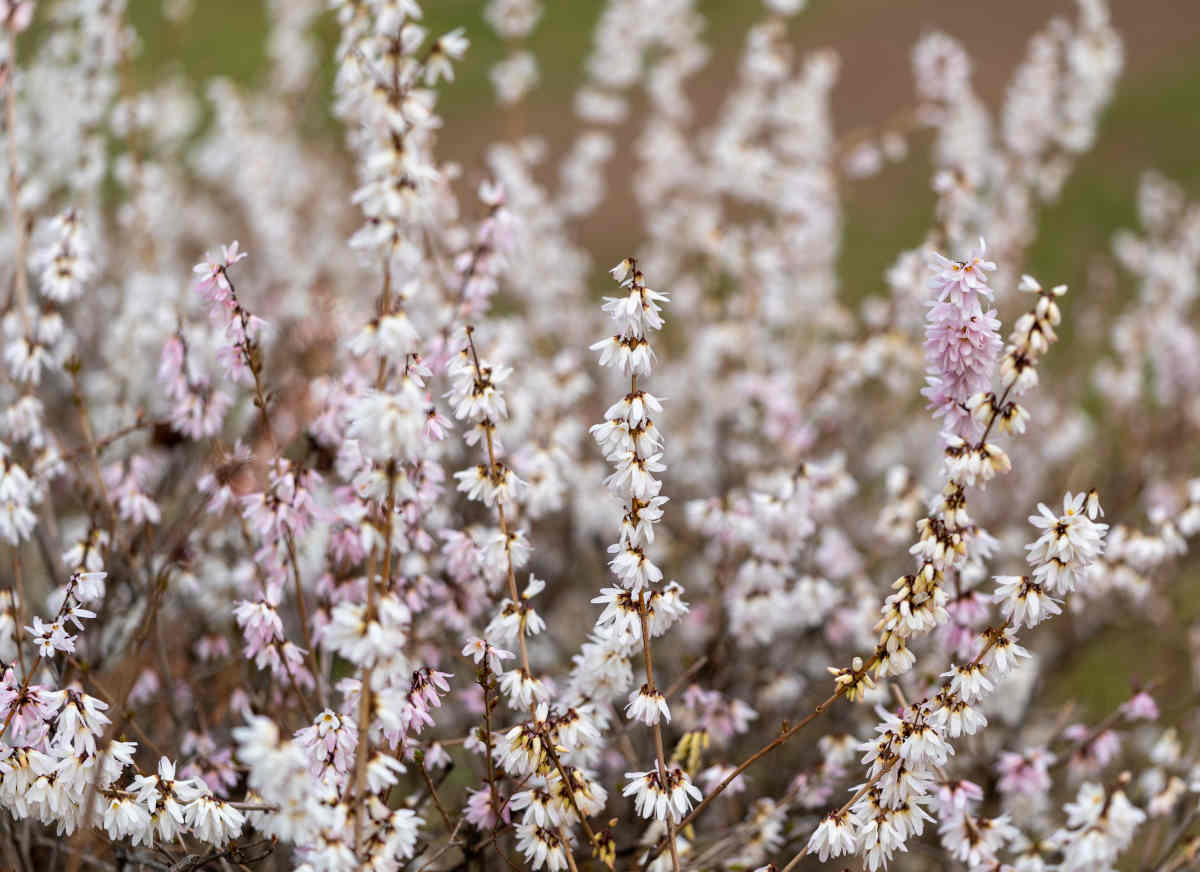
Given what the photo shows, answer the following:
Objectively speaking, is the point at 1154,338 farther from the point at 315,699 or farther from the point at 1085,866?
the point at 315,699

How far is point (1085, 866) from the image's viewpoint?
2752 mm

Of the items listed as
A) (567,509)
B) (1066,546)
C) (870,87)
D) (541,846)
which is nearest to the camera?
(1066,546)

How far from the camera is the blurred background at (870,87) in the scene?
11336 millimetres

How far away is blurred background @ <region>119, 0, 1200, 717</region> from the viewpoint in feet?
37.2

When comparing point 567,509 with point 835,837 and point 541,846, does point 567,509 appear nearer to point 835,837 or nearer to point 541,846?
point 541,846

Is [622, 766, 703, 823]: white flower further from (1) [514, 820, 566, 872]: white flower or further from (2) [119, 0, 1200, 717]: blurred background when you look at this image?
(2) [119, 0, 1200, 717]: blurred background

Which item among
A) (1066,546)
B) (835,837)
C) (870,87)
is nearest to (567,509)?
(835,837)

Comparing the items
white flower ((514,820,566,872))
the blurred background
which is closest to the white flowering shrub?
white flower ((514,820,566,872))

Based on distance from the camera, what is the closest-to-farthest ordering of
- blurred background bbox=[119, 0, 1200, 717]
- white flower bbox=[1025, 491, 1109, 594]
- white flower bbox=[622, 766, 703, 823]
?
1. white flower bbox=[1025, 491, 1109, 594]
2. white flower bbox=[622, 766, 703, 823]
3. blurred background bbox=[119, 0, 1200, 717]

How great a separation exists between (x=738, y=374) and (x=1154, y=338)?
97.3 inches

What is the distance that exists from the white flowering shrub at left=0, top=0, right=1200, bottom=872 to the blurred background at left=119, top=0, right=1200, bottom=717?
3411 mm

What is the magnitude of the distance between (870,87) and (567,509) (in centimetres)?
1084

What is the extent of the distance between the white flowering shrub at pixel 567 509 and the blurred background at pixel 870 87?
341 cm

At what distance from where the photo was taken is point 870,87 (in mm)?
14031
